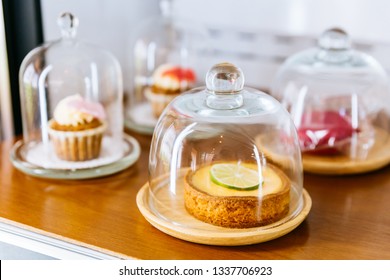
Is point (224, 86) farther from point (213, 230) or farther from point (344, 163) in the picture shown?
point (344, 163)

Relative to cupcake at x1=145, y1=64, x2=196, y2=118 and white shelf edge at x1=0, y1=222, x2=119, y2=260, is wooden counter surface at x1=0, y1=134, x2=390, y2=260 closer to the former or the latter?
white shelf edge at x1=0, y1=222, x2=119, y2=260

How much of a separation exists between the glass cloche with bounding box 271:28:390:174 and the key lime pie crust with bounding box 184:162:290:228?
9.6 inches

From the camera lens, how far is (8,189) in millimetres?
1128

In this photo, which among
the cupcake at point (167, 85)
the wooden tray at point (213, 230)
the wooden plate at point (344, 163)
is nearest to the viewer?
the wooden tray at point (213, 230)

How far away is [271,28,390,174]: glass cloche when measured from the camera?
1.23 m

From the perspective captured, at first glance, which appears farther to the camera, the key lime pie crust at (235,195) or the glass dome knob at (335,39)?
the glass dome knob at (335,39)

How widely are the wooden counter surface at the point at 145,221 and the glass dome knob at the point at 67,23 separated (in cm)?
27

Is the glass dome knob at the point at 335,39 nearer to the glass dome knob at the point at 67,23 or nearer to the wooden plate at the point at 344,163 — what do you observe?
the wooden plate at the point at 344,163

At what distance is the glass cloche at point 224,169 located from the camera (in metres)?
0.94

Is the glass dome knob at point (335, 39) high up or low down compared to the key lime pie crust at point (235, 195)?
up

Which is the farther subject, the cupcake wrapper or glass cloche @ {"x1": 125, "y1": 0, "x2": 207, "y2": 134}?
glass cloche @ {"x1": 125, "y1": 0, "x2": 207, "y2": 134}

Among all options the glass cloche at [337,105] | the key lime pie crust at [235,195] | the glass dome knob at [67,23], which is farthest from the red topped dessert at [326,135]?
the glass dome knob at [67,23]

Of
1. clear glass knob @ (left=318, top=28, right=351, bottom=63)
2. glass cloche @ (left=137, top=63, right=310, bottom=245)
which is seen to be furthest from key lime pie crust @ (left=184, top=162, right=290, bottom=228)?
clear glass knob @ (left=318, top=28, right=351, bottom=63)

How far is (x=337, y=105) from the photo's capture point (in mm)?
1320
